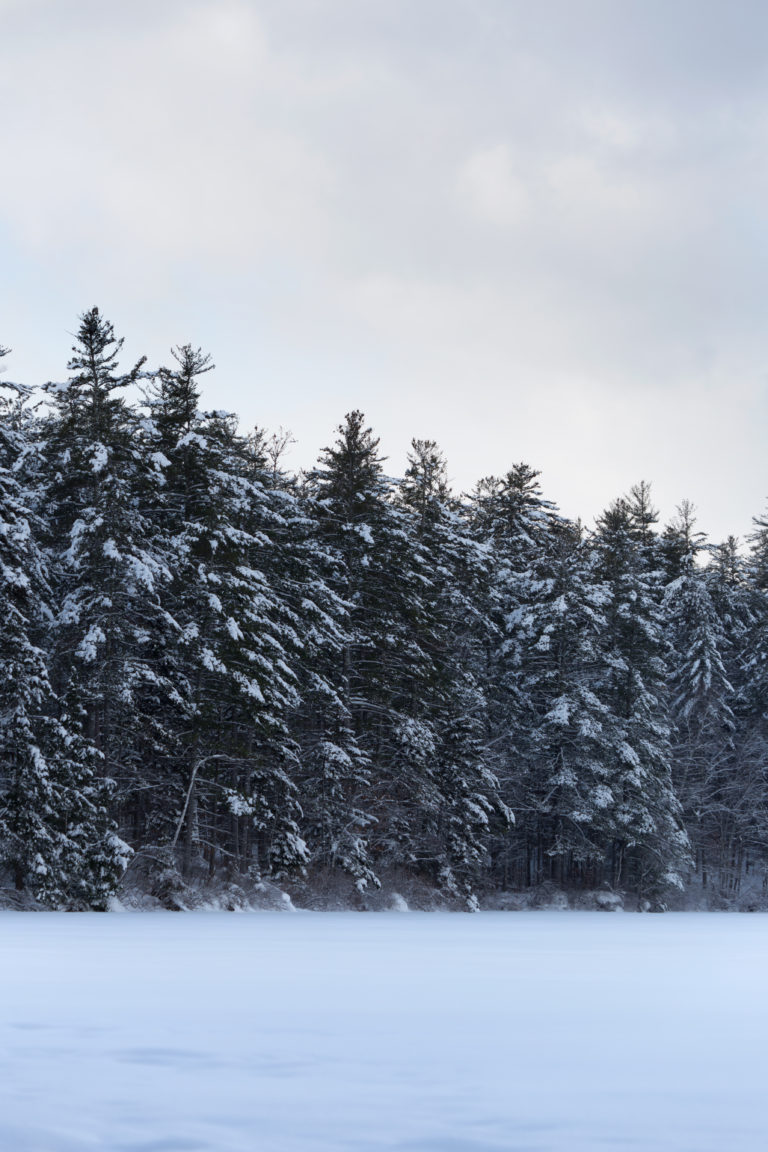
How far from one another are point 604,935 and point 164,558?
1552 centimetres

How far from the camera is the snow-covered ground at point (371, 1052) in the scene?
20.1ft

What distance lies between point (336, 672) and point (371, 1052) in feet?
109

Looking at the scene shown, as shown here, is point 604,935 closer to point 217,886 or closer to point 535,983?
point 217,886

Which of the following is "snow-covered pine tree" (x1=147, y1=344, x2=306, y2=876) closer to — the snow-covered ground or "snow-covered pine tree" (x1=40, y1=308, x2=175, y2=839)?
A: "snow-covered pine tree" (x1=40, y1=308, x2=175, y2=839)

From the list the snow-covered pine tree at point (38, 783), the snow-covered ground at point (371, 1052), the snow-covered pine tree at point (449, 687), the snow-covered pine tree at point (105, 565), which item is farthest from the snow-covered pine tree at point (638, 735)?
the snow-covered ground at point (371, 1052)

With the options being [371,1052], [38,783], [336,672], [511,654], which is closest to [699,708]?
[511,654]

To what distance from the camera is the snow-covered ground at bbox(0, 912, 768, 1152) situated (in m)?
6.13

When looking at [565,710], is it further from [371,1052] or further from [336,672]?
[371,1052]

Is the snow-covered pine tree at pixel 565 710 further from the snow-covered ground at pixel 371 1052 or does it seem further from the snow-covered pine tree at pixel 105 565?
the snow-covered ground at pixel 371 1052

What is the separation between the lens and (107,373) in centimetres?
3416

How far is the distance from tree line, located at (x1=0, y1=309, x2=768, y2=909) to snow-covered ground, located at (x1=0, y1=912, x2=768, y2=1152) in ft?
46.1

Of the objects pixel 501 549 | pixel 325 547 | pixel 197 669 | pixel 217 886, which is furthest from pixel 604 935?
pixel 501 549

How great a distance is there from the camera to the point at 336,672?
41812mm

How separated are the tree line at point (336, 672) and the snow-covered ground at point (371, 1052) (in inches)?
553
